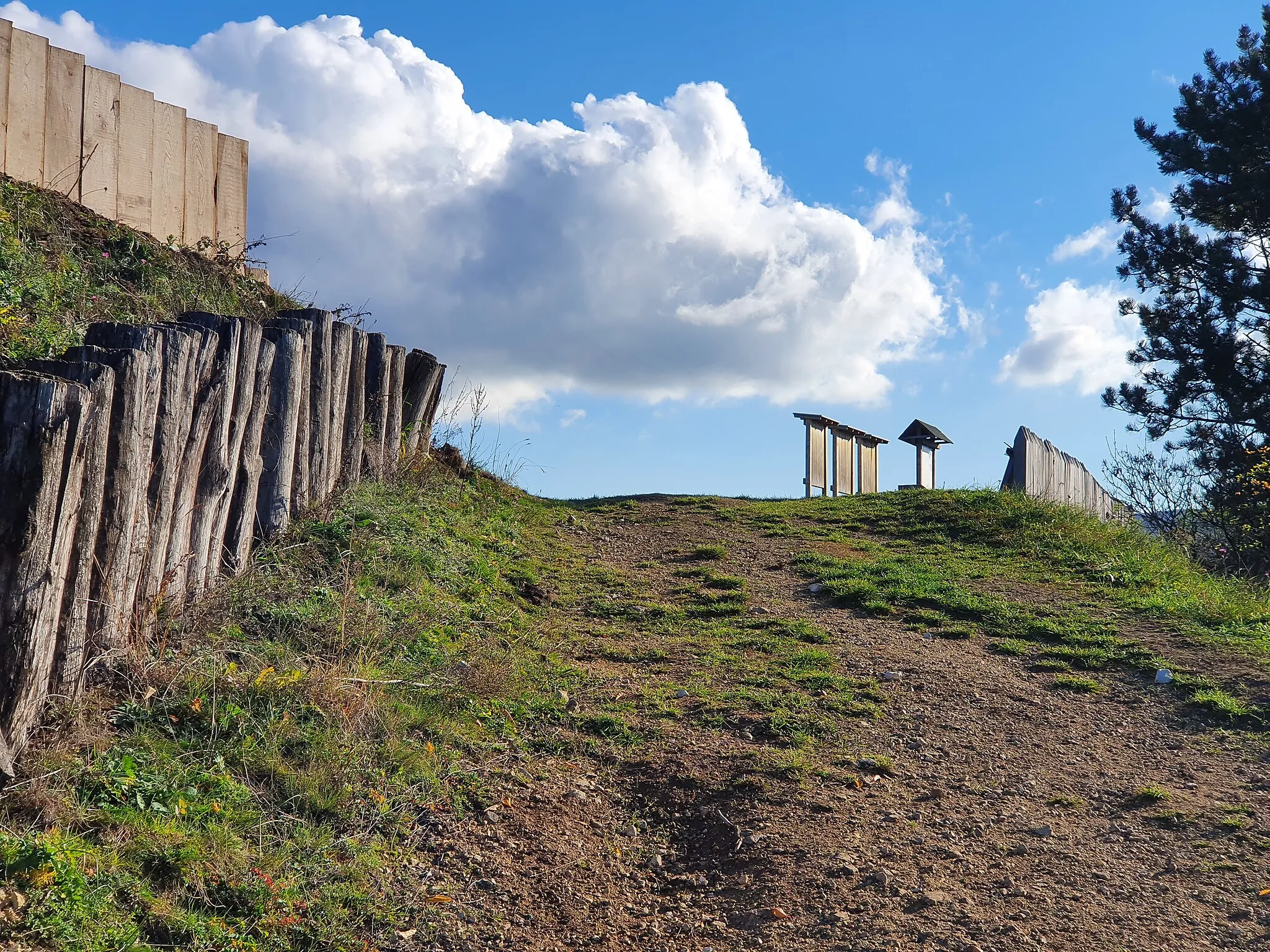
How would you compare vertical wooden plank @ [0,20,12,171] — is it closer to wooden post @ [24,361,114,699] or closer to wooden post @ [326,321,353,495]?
wooden post @ [326,321,353,495]

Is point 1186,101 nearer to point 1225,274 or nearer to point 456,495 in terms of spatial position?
point 1225,274

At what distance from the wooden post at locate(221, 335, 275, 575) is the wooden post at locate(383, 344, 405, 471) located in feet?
6.93

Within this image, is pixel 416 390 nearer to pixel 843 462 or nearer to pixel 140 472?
pixel 140 472

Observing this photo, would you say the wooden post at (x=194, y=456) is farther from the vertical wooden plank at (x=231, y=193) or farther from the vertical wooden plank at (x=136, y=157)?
the vertical wooden plank at (x=231, y=193)

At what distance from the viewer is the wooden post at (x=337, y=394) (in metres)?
6.82

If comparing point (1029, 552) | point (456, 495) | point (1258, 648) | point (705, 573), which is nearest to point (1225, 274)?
point (1029, 552)

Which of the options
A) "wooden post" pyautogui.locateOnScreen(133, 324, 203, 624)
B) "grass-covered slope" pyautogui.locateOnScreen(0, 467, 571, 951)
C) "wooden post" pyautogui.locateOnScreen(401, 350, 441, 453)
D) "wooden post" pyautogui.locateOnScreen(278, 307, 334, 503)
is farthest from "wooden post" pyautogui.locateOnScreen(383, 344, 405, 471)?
"wooden post" pyautogui.locateOnScreen(133, 324, 203, 624)

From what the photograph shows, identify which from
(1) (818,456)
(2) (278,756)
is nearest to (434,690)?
(2) (278,756)

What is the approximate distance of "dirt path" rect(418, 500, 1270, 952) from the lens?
11.9 feet

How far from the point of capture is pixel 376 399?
25.6ft

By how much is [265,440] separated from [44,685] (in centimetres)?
240

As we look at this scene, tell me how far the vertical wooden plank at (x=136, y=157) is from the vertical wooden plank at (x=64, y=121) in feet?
1.28

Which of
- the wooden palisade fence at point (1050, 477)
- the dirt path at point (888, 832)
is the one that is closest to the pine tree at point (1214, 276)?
the wooden palisade fence at point (1050, 477)

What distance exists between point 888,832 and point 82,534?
3.48 metres
